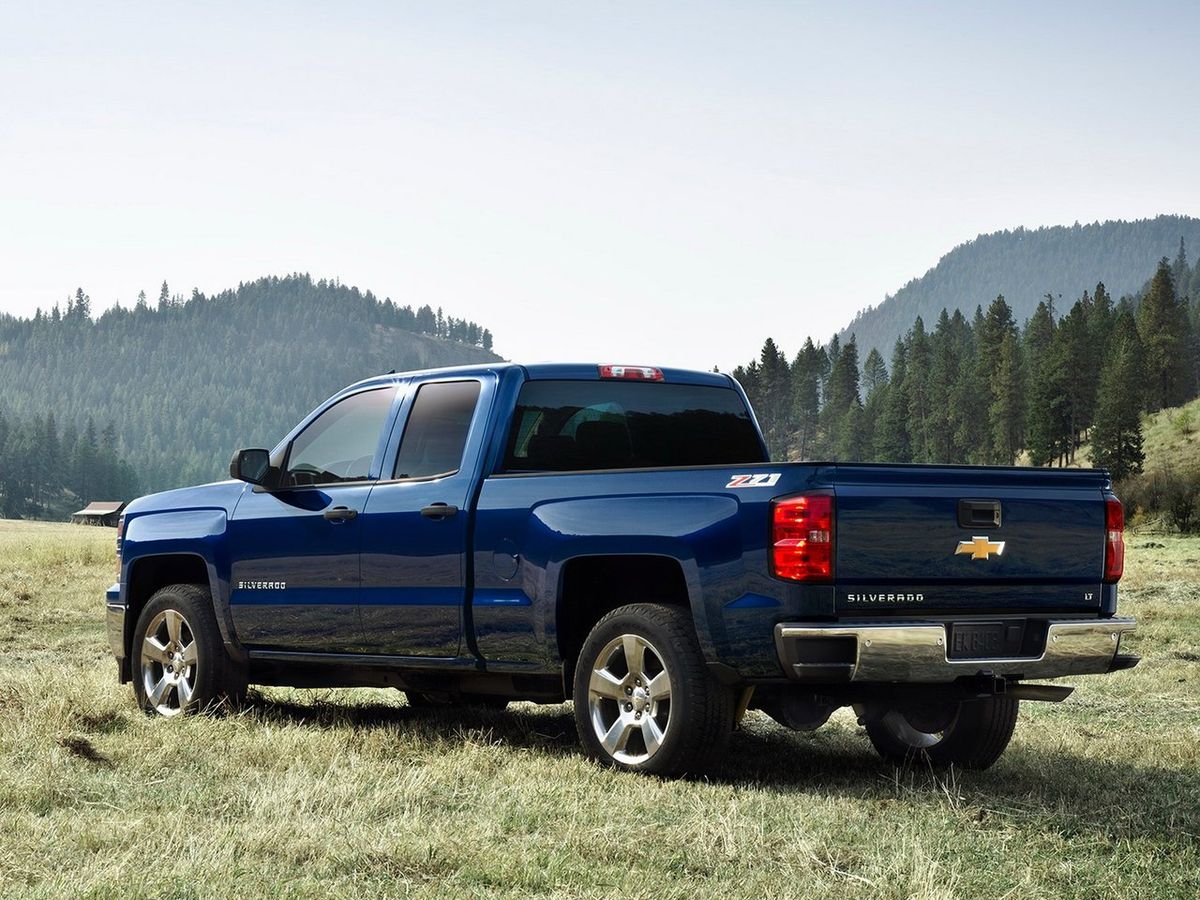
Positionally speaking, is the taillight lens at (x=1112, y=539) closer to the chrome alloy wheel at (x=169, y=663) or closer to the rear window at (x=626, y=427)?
the rear window at (x=626, y=427)

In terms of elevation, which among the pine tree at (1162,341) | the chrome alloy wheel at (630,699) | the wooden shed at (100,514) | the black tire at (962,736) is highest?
the pine tree at (1162,341)

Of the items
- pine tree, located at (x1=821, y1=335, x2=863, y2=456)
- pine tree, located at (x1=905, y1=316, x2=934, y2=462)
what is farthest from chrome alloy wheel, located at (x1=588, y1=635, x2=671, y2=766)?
pine tree, located at (x1=821, y1=335, x2=863, y2=456)

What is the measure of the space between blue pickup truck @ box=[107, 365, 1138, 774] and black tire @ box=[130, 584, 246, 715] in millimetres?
16

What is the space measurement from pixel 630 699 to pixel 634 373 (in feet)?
6.68

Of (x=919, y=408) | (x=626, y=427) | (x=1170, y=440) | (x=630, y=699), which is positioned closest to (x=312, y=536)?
(x=626, y=427)

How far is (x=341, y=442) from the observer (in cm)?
894

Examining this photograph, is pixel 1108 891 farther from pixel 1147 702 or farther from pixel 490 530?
pixel 1147 702

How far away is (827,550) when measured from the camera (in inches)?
251

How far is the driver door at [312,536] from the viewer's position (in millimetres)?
8516

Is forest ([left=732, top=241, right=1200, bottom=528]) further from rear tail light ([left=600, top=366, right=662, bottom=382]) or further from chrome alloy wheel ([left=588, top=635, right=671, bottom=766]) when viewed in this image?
chrome alloy wheel ([left=588, top=635, right=671, bottom=766])

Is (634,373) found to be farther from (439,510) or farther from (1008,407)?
(1008,407)

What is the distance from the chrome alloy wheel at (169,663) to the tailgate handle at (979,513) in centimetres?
487

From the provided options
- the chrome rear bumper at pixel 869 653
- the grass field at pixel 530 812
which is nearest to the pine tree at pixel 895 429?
the grass field at pixel 530 812

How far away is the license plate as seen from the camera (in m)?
6.61
